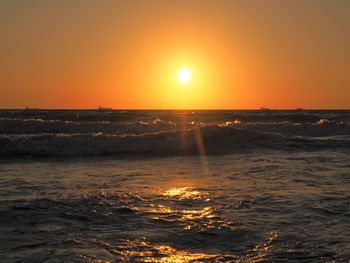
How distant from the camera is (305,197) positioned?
802 cm

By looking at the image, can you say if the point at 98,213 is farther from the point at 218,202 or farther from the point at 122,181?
the point at 122,181

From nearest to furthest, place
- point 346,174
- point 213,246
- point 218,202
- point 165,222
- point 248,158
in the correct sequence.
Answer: point 213,246
point 165,222
point 218,202
point 346,174
point 248,158

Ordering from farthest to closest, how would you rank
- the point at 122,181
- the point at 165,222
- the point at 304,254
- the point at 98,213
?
1. the point at 122,181
2. the point at 98,213
3. the point at 165,222
4. the point at 304,254

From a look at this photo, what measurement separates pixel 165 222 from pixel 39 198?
2662mm

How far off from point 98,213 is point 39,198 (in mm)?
1538

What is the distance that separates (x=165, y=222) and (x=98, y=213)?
→ 1.14 m

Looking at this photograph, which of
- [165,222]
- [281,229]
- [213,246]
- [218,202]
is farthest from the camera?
[218,202]

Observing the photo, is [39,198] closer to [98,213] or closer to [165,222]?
[98,213]

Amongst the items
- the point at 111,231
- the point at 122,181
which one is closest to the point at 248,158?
the point at 122,181

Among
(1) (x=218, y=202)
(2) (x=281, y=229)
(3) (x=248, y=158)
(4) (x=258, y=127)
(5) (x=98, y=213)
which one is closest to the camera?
(2) (x=281, y=229)

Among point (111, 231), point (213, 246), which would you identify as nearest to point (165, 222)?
point (111, 231)

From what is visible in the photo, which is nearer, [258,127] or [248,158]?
[248,158]

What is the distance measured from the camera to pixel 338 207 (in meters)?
7.17

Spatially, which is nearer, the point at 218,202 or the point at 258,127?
the point at 218,202
